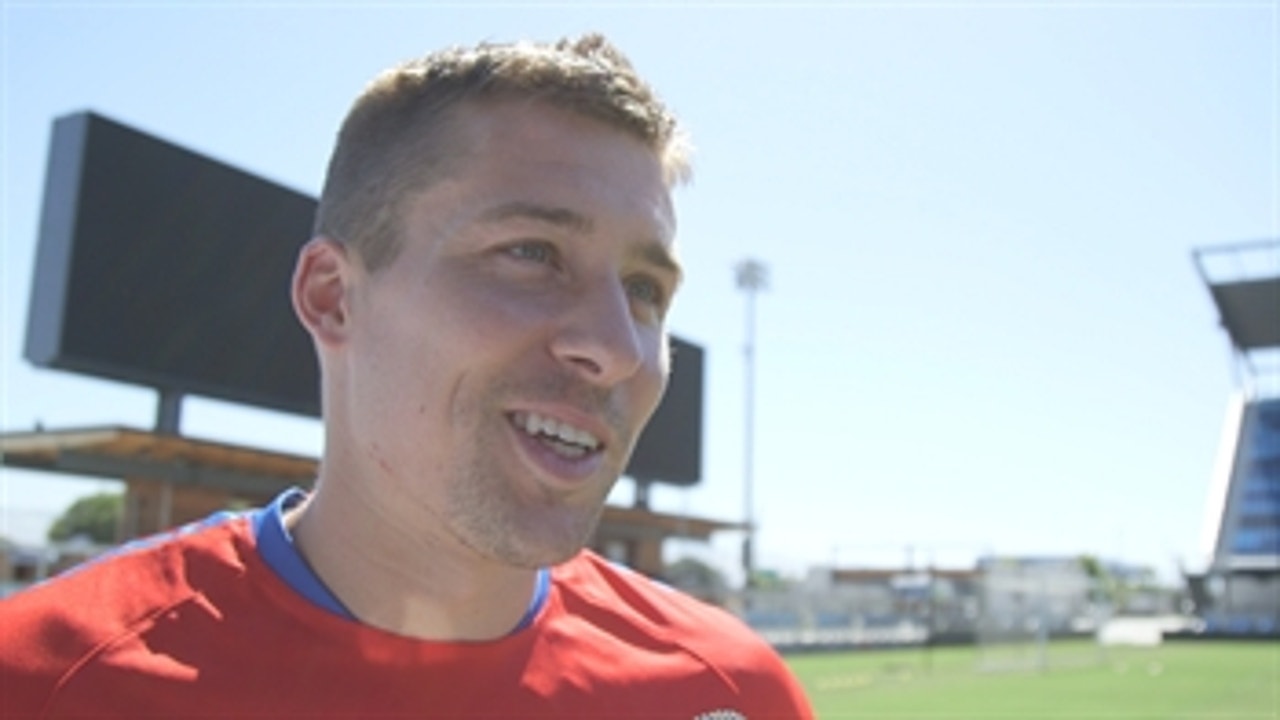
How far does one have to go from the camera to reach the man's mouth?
4.18ft

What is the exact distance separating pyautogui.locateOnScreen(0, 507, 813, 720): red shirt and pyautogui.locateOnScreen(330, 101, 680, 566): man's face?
0.58 ft

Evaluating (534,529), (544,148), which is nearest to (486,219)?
(544,148)

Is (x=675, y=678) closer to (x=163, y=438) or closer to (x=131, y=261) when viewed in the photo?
(x=131, y=261)

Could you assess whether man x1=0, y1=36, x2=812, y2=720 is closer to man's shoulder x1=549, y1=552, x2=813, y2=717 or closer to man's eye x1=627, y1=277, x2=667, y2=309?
man's eye x1=627, y1=277, x2=667, y2=309

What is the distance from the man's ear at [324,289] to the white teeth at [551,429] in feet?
0.88

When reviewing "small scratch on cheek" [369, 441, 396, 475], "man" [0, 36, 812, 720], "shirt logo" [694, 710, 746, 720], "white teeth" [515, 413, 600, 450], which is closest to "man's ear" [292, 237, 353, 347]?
"man" [0, 36, 812, 720]

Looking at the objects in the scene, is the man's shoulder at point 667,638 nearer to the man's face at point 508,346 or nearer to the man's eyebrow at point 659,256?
the man's face at point 508,346

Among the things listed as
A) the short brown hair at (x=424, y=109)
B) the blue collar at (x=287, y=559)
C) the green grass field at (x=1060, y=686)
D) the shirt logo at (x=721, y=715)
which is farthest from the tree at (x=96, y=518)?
the short brown hair at (x=424, y=109)

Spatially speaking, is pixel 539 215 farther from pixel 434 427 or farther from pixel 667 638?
pixel 667 638

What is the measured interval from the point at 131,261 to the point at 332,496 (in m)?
15.4

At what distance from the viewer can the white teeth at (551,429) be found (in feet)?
4.17

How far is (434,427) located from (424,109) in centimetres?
39

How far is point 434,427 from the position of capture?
128 centimetres

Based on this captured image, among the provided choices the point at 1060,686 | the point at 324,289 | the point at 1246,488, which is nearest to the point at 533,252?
the point at 324,289
